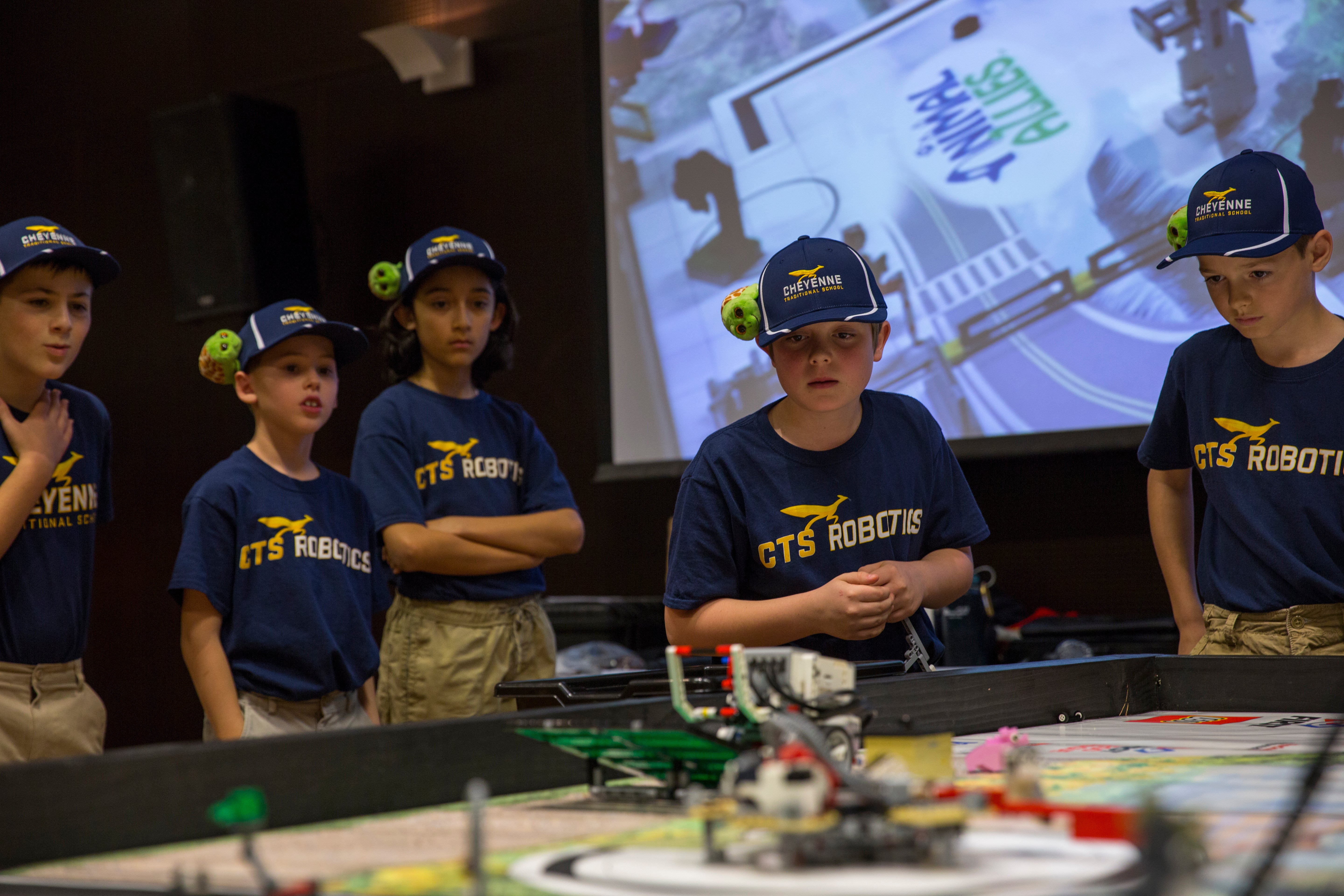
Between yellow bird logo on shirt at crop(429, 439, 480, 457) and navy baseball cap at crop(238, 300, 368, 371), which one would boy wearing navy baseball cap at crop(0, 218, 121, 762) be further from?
yellow bird logo on shirt at crop(429, 439, 480, 457)

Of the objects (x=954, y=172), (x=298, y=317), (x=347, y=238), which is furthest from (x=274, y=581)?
(x=347, y=238)

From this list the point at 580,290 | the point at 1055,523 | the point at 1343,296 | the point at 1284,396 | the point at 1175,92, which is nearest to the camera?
the point at 1284,396

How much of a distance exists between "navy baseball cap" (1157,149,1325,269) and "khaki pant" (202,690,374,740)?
1511mm

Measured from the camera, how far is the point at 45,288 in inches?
90.2

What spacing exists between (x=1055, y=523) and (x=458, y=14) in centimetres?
260

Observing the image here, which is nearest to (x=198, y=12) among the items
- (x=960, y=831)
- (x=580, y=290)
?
(x=580, y=290)

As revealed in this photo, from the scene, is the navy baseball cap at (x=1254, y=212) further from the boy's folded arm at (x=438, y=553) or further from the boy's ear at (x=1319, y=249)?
the boy's folded arm at (x=438, y=553)

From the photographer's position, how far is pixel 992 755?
43.4 inches

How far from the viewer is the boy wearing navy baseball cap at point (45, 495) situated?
2.13 metres

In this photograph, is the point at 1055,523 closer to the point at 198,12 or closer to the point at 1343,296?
the point at 1343,296

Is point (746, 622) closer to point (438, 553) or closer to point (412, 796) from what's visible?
point (412, 796)

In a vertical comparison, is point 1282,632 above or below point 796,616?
below

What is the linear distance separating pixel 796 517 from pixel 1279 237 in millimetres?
835

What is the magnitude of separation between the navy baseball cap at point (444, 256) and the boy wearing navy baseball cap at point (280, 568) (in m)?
0.30
